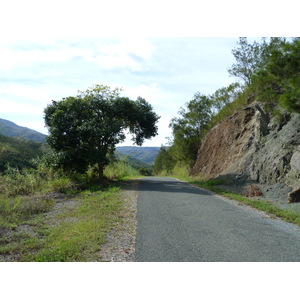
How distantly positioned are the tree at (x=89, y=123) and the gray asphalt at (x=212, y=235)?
770 centimetres

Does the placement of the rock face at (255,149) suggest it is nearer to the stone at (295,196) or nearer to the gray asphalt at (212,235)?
the stone at (295,196)

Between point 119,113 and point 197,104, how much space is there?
53.2 feet

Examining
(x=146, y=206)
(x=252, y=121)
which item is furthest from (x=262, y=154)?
(x=146, y=206)

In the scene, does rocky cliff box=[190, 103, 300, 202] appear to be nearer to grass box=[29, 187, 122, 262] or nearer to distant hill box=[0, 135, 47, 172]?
grass box=[29, 187, 122, 262]

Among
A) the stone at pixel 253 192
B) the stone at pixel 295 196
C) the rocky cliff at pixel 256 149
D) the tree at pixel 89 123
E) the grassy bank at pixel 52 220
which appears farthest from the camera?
the tree at pixel 89 123

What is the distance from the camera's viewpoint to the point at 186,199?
1112 cm

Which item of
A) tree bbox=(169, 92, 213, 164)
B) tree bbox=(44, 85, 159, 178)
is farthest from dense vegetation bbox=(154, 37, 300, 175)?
tree bbox=(44, 85, 159, 178)

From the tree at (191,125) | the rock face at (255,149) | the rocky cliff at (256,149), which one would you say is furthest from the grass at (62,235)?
the tree at (191,125)

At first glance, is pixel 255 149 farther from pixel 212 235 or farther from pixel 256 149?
pixel 212 235

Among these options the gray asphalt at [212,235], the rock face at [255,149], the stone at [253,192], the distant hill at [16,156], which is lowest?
the gray asphalt at [212,235]

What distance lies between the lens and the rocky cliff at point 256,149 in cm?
1223

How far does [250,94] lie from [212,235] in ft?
59.3

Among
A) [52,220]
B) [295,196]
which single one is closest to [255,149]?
[295,196]

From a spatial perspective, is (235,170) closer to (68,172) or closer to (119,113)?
(119,113)
